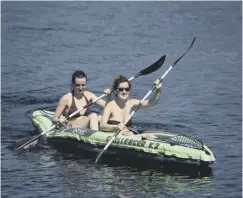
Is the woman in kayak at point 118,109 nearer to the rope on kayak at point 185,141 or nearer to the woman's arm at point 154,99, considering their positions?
the woman's arm at point 154,99

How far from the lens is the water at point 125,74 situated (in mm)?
10875

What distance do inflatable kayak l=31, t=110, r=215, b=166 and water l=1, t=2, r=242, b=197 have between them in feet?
0.89

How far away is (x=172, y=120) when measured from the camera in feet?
50.5

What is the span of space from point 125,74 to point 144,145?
10299 millimetres

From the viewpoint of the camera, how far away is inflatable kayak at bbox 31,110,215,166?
1084 cm

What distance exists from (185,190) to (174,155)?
0.69 metres

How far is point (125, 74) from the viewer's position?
2144 cm

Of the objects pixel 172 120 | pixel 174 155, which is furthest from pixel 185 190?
pixel 172 120

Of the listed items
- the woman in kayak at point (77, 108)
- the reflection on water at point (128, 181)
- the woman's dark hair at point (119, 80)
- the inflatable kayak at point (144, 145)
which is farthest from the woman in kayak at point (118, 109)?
the reflection on water at point (128, 181)

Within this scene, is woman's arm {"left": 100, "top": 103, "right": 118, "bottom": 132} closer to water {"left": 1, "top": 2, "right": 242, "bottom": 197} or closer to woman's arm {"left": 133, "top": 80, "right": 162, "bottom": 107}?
woman's arm {"left": 133, "top": 80, "right": 162, "bottom": 107}

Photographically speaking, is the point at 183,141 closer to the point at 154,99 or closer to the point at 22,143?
the point at 154,99

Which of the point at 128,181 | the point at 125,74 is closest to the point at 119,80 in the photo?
the point at 128,181

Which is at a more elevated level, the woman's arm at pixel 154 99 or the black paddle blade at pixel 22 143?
the woman's arm at pixel 154 99

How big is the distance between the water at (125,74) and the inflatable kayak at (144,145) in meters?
0.27
